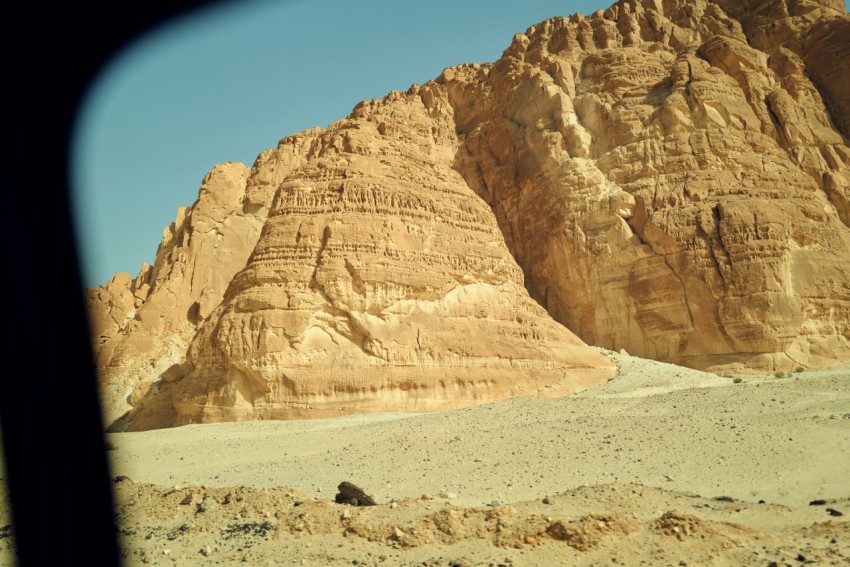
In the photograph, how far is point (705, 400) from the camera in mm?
15602

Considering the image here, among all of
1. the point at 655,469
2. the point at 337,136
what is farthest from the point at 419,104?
the point at 655,469

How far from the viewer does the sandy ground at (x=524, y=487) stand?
22.5 ft

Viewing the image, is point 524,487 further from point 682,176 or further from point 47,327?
point 682,176

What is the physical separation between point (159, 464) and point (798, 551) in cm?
1208

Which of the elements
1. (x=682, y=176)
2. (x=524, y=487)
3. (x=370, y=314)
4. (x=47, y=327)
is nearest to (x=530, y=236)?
(x=682, y=176)

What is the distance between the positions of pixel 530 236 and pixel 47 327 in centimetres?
2640

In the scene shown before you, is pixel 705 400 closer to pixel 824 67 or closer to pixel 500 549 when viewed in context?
pixel 500 549

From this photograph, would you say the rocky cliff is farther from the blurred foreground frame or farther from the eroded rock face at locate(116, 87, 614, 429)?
the blurred foreground frame

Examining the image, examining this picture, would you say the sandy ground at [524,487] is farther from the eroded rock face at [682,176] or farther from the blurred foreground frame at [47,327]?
the eroded rock face at [682,176]

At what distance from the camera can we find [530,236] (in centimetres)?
4031

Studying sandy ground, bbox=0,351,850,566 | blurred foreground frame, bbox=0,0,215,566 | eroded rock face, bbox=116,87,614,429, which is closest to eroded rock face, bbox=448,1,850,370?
eroded rock face, bbox=116,87,614,429

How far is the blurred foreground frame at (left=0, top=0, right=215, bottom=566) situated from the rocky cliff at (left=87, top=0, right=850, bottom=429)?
466 cm

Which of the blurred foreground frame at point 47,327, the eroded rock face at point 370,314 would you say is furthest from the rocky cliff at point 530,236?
the blurred foreground frame at point 47,327

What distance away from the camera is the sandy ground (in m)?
6.87
